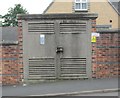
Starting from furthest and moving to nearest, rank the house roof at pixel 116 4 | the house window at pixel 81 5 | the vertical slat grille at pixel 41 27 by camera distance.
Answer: the house roof at pixel 116 4 < the house window at pixel 81 5 < the vertical slat grille at pixel 41 27

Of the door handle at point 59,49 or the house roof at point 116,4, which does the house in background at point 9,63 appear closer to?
the door handle at point 59,49

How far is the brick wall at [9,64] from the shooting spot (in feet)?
51.2

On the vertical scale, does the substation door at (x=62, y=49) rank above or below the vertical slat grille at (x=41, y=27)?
below

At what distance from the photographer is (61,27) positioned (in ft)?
51.0

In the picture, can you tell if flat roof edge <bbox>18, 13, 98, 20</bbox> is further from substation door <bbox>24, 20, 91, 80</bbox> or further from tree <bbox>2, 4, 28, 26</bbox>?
tree <bbox>2, 4, 28, 26</bbox>

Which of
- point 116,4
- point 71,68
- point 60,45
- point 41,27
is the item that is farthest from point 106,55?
point 116,4

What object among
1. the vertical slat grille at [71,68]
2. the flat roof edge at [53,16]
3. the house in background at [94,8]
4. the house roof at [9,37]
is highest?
the house in background at [94,8]

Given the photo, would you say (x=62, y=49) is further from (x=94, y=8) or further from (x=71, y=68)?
(x=94, y=8)

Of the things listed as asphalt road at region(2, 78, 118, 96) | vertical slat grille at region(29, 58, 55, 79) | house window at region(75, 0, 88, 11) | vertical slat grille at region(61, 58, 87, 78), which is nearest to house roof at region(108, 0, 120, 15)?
house window at region(75, 0, 88, 11)

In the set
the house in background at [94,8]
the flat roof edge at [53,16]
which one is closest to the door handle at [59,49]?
the flat roof edge at [53,16]

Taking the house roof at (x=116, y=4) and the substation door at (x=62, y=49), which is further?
the house roof at (x=116, y=4)

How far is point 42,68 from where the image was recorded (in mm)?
15625

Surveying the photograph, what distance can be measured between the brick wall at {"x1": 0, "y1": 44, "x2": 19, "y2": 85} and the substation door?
0.57 meters

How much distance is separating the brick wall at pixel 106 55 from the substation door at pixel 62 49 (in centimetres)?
27
